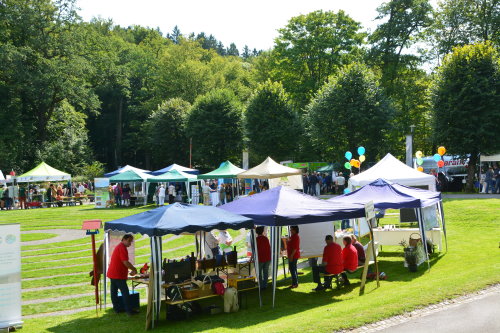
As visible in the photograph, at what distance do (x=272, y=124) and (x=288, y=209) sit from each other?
3556 cm

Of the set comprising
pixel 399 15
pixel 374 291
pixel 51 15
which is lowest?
pixel 374 291

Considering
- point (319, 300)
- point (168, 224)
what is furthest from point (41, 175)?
point (319, 300)

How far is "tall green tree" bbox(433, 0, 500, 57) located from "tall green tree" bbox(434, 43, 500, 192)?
1220 cm

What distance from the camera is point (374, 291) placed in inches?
523

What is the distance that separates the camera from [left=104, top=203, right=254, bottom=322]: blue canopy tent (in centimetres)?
1101

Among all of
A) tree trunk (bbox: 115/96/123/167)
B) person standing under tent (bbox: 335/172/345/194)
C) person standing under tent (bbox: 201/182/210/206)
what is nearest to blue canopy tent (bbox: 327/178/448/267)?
person standing under tent (bbox: 201/182/210/206)

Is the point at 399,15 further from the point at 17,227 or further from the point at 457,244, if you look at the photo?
the point at 17,227

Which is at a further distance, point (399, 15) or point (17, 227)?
point (399, 15)

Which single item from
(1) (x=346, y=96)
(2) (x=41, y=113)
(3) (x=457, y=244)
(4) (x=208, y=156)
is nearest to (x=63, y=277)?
(3) (x=457, y=244)

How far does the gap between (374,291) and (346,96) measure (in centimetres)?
3026

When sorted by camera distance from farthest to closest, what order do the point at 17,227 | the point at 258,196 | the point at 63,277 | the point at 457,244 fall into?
the point at 457,244 → the point at 63,277 → the point at 258,196 → the point at 17,227

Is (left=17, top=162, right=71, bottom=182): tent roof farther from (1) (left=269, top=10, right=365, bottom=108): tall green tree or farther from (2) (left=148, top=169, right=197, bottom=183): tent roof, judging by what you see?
(1) (left=269, top=10, right=365, bottom=108): tall green tree

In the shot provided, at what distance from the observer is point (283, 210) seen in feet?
42.2

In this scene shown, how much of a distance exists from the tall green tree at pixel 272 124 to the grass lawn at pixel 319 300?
30212 mm
